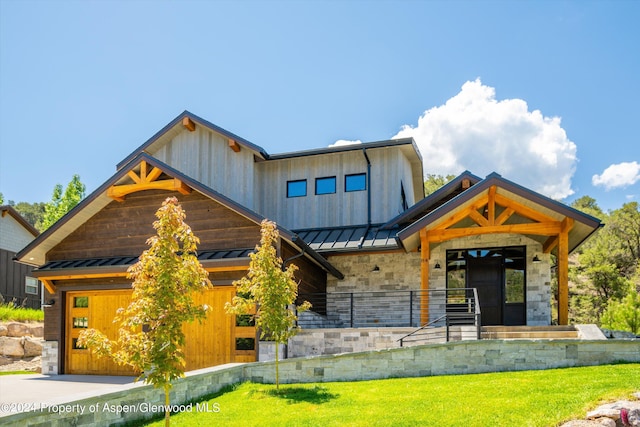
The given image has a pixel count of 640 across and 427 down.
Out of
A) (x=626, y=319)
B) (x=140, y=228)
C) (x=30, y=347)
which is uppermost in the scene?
(x=140, y=228)

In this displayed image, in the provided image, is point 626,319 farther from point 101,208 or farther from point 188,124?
point 101,208

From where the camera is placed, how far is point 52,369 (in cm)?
1667

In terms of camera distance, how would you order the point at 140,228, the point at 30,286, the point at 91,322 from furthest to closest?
the point at 30,286, the point at 91,322, the point at 140,228

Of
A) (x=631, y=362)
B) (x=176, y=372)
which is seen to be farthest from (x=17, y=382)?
(x=631, y=362)

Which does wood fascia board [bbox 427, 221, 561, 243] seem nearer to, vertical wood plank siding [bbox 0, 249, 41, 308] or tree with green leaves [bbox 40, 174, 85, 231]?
vertical wood plank siding [bbox 0, 249, 41, 308]

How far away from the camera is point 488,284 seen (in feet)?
54.6

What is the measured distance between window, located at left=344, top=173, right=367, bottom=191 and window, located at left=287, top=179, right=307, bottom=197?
4.55ft

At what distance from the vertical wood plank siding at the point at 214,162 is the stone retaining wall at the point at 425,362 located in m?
8.27

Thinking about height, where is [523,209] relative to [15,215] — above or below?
below

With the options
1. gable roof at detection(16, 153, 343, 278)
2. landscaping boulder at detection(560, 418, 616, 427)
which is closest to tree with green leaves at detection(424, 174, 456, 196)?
gable roof at detection(16, 153, 343, 278)

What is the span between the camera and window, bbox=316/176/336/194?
1922 cm

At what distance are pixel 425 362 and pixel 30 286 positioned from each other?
78.2 feet

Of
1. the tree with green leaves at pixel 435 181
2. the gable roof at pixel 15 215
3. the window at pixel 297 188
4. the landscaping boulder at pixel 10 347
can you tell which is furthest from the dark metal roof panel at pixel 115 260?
the tree with green leaves at pixel 435 181

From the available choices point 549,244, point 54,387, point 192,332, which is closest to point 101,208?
point 192,332
